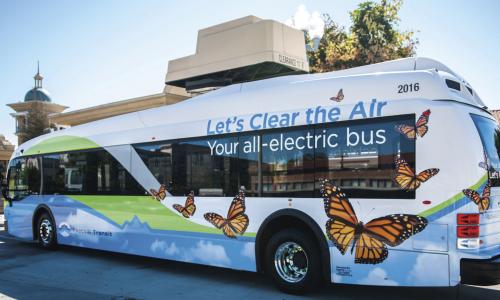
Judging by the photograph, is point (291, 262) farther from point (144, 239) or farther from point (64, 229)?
point (64, 229)

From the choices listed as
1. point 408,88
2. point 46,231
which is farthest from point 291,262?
point 46,231

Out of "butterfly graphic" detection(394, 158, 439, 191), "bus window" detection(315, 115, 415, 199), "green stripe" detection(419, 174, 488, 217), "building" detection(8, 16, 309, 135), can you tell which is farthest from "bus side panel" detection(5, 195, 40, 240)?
"green stripe" detection(419, 174, 488, 217)

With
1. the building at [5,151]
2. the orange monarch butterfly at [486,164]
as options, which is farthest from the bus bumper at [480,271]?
the building at [5,151]

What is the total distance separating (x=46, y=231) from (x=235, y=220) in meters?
6.72

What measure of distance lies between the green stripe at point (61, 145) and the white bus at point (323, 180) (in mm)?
1289

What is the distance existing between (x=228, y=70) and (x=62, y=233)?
645 cm

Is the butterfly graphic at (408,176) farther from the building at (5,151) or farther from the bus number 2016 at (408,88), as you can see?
the building at (5,151)

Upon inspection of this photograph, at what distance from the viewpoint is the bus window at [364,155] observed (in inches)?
246

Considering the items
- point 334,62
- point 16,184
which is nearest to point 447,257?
point 16,184

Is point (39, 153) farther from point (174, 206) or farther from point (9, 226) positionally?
point (174, 206)

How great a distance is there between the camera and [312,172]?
7.06 meters

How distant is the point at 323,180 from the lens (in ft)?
22.7

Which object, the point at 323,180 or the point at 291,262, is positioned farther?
the point at 291,262

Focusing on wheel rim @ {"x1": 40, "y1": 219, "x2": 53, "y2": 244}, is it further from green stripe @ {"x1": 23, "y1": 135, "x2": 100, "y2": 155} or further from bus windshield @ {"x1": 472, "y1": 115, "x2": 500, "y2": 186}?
bus windshield @ {"x1": 472, "y1": 115, "x2": 500, "y2": 186}
